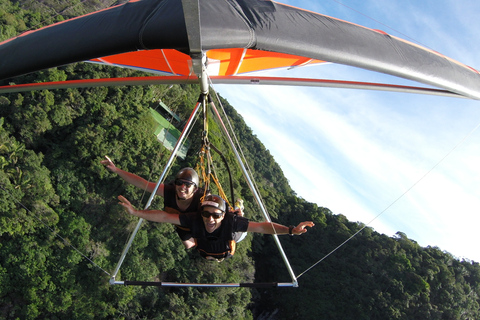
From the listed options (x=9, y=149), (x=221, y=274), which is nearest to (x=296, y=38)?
(x=9, y=149)

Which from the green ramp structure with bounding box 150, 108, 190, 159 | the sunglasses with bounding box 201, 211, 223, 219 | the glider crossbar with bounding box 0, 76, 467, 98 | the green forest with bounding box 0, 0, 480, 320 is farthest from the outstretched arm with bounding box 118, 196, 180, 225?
the green ramp structure with bounding box 150, 108, 190, 159

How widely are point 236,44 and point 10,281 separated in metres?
28.7

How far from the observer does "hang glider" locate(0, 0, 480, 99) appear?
2.61 metres

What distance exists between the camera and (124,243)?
30.4 m

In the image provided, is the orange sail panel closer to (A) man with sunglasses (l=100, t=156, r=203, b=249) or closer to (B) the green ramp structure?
(A) man with sunglasses (l=100, t=156, r=203, b=249)

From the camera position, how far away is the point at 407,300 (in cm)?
4166

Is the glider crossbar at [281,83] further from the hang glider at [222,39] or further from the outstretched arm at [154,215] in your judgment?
the outstretched arm at [154,215]

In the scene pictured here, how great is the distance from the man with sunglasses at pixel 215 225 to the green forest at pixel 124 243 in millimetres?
13077

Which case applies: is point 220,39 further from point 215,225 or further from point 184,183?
point 215,225

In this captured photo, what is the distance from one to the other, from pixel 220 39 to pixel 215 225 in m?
2.49

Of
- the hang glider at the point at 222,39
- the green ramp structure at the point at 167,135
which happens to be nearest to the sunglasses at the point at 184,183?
the hang glider at the point at 222,39

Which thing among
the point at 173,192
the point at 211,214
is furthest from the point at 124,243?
the point at 211,214

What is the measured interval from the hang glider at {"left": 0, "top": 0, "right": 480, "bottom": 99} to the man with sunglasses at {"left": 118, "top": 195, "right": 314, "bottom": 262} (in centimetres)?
167

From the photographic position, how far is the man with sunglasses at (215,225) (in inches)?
170
